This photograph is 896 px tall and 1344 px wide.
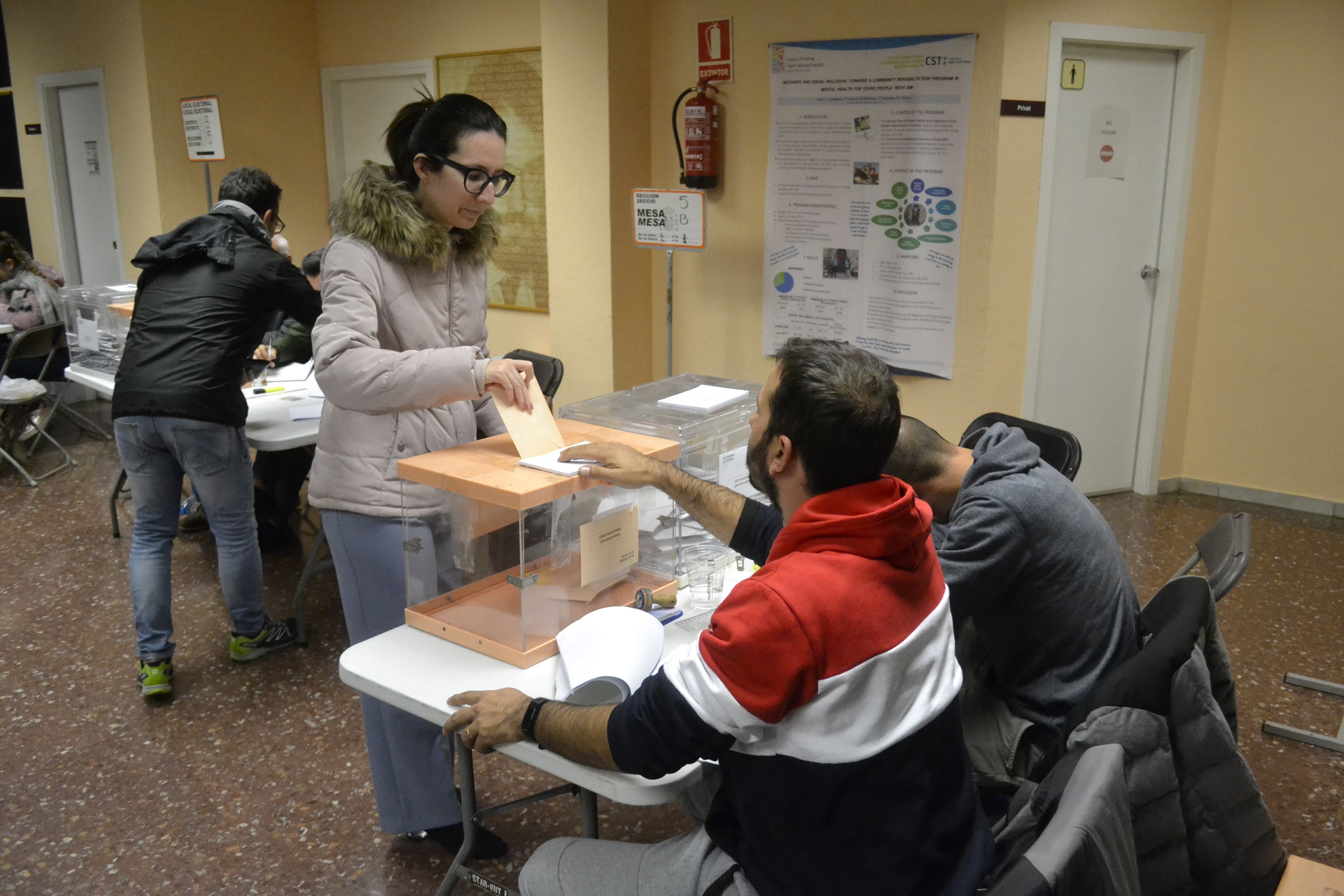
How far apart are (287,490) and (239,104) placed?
337 centimetres

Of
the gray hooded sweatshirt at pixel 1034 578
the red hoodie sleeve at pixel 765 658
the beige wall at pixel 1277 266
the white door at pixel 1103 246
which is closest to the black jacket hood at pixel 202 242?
the gray hooded sweatshirt at pixel 1034 578

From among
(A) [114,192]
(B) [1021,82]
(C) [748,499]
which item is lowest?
(C) [748,499]

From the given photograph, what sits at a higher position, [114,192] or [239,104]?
[239,104]

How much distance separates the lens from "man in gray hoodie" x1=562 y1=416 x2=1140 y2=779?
1.63m

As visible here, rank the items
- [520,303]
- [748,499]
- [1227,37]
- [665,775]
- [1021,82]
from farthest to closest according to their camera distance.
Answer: [520,303]
[1227,37]
[1021,82]
[748,499]
[665,775]

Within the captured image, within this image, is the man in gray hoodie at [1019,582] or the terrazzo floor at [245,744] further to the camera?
the terrazzo floor at [245,744]

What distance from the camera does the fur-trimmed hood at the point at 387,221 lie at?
76.5 inches

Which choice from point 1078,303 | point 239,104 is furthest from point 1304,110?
point 239,104

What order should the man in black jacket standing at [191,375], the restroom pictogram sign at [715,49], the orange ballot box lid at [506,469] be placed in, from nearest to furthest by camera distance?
the orange ballot box lid at [506,469], the man in black jacket standing at [191,375], the restroom pictogram sign at [715,49]

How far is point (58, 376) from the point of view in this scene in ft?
21.2

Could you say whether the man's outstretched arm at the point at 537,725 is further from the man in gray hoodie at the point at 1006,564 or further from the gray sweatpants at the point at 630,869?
the man in gray hoodie at the point at 1006,564

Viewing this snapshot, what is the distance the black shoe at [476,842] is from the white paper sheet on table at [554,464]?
3.22ft

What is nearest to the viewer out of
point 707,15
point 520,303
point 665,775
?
point 665,775

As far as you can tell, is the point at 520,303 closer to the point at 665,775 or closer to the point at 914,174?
the point at 914,174
